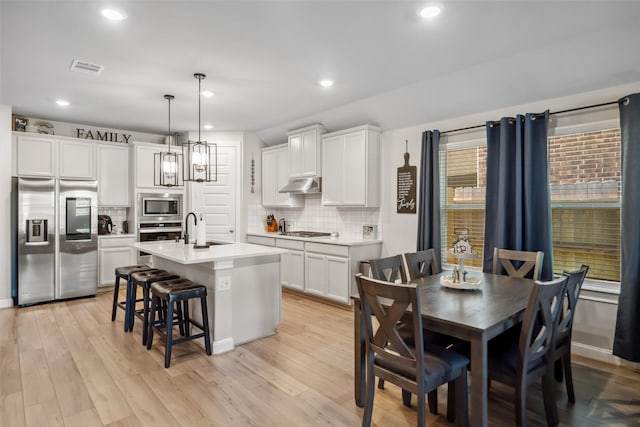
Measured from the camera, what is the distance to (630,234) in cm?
290

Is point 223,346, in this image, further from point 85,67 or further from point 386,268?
point 85,67

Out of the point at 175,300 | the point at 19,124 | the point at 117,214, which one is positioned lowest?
the point at 175,300

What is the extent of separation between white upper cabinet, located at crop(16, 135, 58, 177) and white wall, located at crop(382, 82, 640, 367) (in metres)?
4.84

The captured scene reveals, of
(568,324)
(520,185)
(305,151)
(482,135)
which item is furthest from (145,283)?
(482,135)

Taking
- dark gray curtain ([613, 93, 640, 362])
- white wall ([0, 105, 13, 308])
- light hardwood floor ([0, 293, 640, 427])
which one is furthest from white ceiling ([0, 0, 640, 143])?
light hardwood floor ([0, 293, 640, 427])

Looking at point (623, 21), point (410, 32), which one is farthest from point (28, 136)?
point (623, 21)

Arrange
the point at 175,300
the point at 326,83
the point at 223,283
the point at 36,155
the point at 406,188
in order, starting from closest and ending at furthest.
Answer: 1. the point at 175,300
2. the point at 223,283
3. the point at 326,83
4. the point at 406,188
5. the point at 36,155

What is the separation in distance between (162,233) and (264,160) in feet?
7.19

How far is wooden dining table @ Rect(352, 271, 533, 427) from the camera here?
6.06 feet

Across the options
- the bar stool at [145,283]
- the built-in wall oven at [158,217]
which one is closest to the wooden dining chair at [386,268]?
the bar stool at [145,283]

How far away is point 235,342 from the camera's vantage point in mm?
3471

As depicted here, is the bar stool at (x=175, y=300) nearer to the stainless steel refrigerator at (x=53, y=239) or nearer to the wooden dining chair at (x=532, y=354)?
the wooden dining chair at (x=532, y=354)

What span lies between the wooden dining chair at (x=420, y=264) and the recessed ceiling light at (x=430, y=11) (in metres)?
1.86

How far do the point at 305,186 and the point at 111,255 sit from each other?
3.26m
